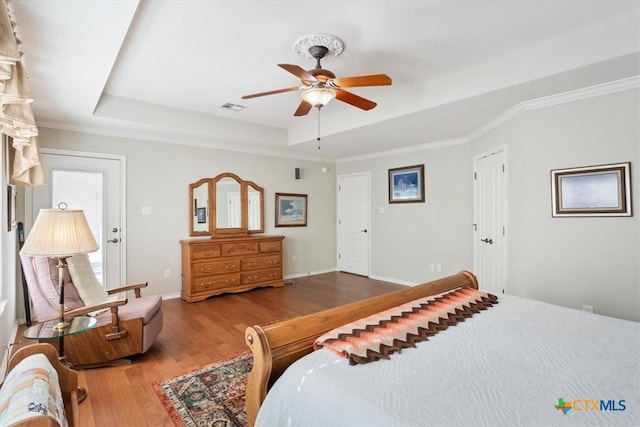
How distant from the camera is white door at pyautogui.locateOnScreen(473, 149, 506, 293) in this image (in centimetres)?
375

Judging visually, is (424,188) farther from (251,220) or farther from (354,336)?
(354,336)

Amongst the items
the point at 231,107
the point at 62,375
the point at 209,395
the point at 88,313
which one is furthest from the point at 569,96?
the point at 88,313

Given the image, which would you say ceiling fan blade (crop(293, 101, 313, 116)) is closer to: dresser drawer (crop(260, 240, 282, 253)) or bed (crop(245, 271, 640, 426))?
bed (crop(245, 271, 640, 426))

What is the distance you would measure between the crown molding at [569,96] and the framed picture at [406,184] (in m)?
1.65

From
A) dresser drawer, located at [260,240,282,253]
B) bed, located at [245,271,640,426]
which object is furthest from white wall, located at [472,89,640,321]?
dresser drawer, located at [260,240,282,253]

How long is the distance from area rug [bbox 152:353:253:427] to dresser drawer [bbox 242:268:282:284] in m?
2.34

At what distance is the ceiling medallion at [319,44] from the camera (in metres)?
2.46

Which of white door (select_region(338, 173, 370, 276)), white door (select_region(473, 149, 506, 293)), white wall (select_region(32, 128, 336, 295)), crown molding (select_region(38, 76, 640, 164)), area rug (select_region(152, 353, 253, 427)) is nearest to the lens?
area rug (select_region(152, 353, 253, 427))

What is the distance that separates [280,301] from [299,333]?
9.84 feet

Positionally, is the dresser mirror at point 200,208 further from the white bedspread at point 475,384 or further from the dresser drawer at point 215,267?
the white bedspread at point 475,384

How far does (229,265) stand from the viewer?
4.75 metres

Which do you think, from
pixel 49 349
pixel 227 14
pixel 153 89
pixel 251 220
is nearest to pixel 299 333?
pixel 49 349

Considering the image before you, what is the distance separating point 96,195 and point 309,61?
317 centimetres

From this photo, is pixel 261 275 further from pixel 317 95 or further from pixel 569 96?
pixel 569 96
